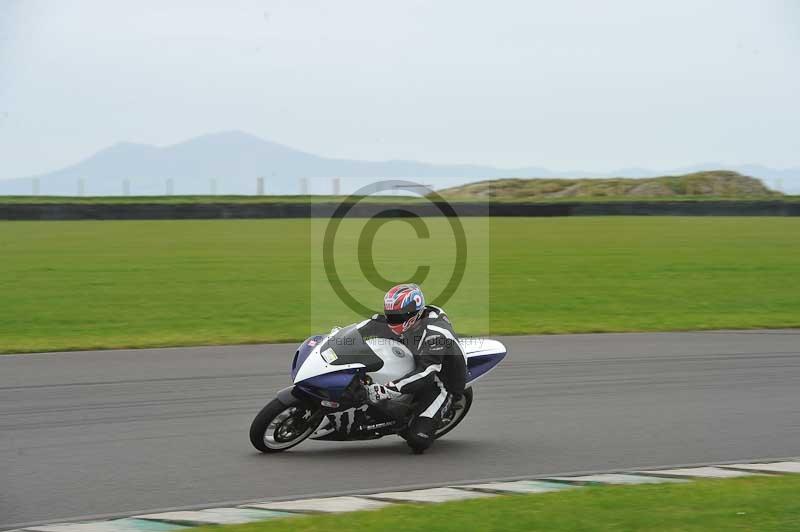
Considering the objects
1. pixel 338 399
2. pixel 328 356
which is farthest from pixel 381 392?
pixel 328 356

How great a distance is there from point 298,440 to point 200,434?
1046 millimetres

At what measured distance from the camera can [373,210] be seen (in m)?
39.0

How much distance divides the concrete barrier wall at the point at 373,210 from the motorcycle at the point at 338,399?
30.4 metres

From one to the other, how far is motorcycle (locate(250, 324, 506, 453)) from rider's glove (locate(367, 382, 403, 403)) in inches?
1.6

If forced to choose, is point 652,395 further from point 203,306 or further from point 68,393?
point 203,306

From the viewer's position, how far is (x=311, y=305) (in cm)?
1970

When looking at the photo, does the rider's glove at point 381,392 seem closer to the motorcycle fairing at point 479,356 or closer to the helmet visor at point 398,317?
the helmet visor at point 398,317

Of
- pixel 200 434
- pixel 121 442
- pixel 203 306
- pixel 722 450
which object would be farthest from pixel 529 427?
pixel 203 306

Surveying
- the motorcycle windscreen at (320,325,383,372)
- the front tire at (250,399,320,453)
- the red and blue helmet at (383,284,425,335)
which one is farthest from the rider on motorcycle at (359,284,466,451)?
the front tire at (250,399,320,453)

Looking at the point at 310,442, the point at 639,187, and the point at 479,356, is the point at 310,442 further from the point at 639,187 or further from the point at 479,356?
the point at 639,187

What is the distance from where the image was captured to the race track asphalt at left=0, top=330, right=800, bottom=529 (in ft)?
24.0

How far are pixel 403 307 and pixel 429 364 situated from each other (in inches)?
23.2

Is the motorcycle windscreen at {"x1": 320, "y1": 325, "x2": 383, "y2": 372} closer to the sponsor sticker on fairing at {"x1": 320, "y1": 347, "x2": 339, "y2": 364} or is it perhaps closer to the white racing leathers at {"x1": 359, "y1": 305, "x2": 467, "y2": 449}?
the sponsor sticker on fairing at {"x1": 320, "y1": 347, "x2": 339, "y2": 364}

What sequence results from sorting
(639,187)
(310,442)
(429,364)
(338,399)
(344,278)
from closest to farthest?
1. (338,399)
2. (429,364)
3. (310,442)
4. (344,278)
5. (639,187)
